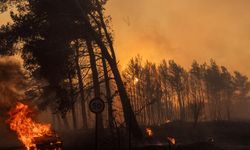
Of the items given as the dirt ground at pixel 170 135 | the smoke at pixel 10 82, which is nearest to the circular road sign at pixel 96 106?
the dirt ground at pixel 170 135

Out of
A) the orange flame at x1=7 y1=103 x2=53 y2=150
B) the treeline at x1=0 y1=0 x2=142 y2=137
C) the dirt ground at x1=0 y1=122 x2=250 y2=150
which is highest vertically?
Answer: the treeline at x1=0 y1=0 x2=142 y2=137

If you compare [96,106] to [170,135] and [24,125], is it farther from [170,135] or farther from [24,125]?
[170,135]

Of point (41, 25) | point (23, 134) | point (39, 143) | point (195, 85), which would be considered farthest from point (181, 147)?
point (195, 85)

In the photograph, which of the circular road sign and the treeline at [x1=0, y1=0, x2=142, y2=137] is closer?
the circular road sign

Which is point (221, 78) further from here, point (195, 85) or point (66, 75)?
point (66, 75)

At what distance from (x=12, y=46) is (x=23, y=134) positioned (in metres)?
9.70

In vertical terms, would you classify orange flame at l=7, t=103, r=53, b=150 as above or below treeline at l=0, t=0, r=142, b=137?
below

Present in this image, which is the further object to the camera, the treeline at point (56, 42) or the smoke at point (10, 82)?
the smoke at point (10, 82)

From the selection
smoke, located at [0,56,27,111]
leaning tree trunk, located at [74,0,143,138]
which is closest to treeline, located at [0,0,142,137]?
leaning tree trunk, located at [74,0,143,138]

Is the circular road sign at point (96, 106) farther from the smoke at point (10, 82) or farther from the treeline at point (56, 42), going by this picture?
the smoke at point (10, 82)

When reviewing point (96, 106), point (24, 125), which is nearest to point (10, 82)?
point (24, 125)

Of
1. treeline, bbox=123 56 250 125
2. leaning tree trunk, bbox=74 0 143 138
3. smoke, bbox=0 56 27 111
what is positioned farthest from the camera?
treeline, bbox=123 56 250 125

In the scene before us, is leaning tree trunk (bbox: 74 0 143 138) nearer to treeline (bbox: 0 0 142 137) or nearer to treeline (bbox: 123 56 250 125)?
treeline (bbox: 0 0 142 137)

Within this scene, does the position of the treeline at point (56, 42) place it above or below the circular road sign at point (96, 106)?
above
